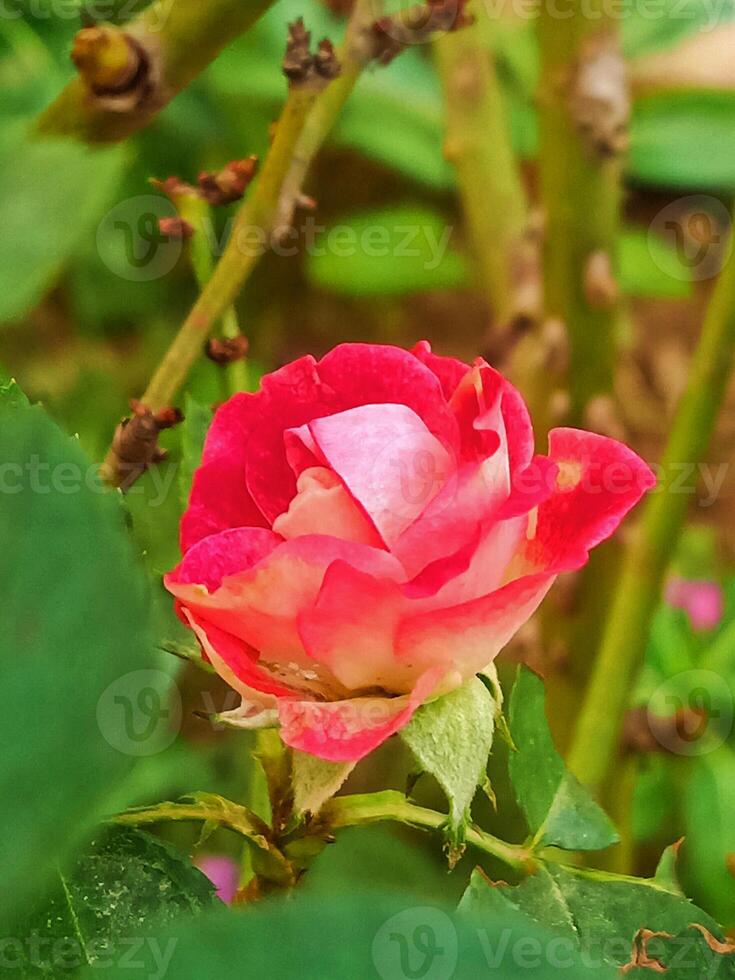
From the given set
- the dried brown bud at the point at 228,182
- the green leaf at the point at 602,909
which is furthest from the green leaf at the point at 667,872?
the dried brown bud at the point at 228,182

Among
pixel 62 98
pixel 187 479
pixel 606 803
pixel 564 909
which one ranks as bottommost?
pixel 606 803

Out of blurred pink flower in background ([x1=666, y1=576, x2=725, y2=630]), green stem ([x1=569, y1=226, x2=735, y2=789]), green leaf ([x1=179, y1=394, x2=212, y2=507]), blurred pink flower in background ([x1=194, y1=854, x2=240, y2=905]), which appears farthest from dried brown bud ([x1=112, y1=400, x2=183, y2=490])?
blurred pink flower in background ([x1=666, y1=576, x2=725, y2=630])

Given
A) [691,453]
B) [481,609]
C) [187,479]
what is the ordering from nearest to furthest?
[481,609] < [187,479] < [691,453]

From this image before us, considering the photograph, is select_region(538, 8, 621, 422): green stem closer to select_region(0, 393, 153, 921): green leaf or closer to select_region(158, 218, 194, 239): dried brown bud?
select_region(158, 218, 194, 239): dried brown bud

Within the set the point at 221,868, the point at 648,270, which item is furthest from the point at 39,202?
the point at 648,270

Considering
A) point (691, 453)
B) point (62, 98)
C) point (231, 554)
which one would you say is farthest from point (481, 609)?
point (691, 453)

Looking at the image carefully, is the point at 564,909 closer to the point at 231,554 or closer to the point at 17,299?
the point at 231,554
